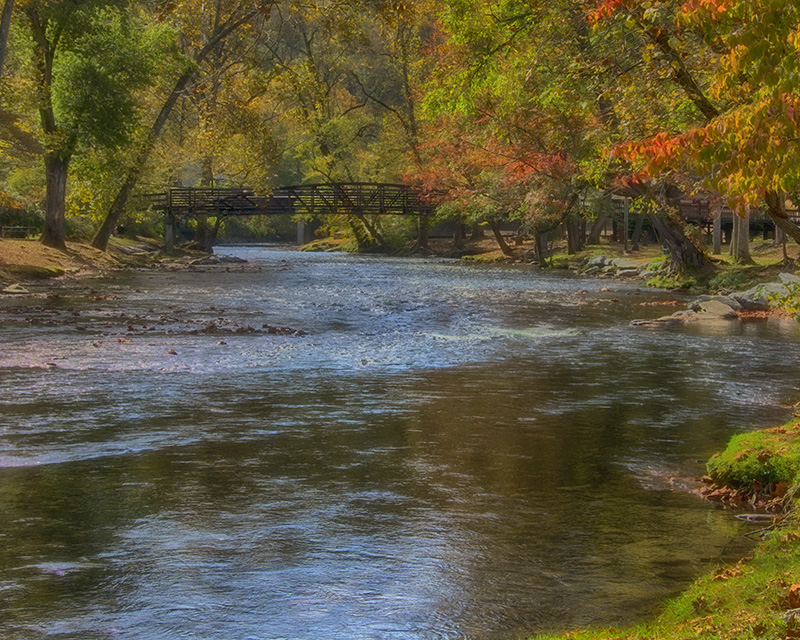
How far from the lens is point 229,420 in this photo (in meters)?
11.4

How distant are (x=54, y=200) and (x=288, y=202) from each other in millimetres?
27856

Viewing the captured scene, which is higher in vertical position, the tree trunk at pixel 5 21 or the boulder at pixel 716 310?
the tree trunk at pixel 5 21

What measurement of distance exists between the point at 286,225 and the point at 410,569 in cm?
9522

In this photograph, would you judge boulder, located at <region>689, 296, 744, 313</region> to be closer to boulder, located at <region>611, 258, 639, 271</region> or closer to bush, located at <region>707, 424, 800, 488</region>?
boulder, located at <region>611, 258, 639, 271</region>

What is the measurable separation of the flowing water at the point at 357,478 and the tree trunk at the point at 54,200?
780 inches

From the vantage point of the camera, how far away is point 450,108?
65.0 feet

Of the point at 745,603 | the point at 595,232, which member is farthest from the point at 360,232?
the point at 745,603

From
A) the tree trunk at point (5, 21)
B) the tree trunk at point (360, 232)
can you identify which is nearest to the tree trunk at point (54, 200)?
the tree trunk at point (5, 21)

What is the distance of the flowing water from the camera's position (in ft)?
19.8

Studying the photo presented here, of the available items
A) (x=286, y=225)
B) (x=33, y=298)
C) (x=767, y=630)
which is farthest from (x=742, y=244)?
(x=286, y=225)

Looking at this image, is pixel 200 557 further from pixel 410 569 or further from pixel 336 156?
pixel 336 156

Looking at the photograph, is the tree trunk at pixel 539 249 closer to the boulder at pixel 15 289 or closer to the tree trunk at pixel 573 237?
the tree trunk at pixel 573 237

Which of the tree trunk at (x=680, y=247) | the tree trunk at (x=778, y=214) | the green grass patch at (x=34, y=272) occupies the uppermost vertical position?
the tree trunk at (x=778, y=214)

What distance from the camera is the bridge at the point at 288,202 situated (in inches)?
2430
